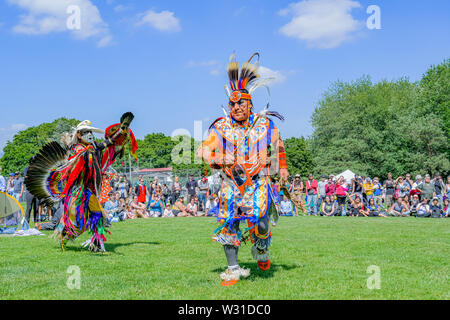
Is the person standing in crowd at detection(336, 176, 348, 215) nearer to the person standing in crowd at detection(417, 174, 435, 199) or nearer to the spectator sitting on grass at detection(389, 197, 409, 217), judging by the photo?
the spectator sitting on grass at detection(389, 197, 409, 217)

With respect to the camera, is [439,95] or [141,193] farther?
[439,95]

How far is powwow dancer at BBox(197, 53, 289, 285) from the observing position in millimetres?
5266

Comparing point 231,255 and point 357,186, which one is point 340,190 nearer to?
point 357,186

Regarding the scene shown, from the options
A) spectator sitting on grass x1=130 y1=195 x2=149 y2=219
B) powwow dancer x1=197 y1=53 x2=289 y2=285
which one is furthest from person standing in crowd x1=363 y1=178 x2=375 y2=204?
powwow dancer x1=197 y1=53 x2=289 y2=285

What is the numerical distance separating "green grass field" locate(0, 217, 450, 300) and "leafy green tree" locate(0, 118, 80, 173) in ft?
195

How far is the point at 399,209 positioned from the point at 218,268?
41.9 feet

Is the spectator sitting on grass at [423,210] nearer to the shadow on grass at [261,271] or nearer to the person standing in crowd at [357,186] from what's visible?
the person standing in crowd at [357,186]

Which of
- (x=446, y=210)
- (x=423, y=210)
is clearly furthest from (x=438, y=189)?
(x=423, y=210)

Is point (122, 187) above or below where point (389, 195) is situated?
above

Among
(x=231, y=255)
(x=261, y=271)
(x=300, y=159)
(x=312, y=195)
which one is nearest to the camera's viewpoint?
(x=231, y=255)

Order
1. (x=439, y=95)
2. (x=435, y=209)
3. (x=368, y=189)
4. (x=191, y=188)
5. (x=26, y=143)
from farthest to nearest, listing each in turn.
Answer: (x=26, y=143), (x=439, y=95), (x=191, y=188), (x=368, y=189), (x=435, y=209)

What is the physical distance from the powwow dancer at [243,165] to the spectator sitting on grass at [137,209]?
37.7 ft

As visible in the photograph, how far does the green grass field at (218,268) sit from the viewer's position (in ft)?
15.3

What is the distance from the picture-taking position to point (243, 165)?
17.3ft
